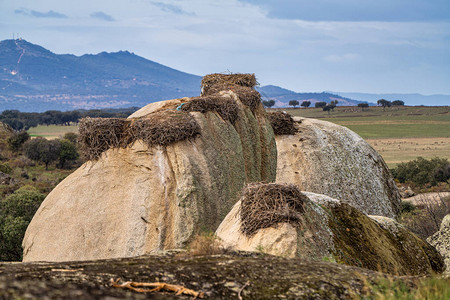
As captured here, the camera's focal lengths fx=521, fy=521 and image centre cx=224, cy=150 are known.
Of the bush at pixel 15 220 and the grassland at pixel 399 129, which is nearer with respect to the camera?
the bush at pixel 15 220

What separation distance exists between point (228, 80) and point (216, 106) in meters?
3.83

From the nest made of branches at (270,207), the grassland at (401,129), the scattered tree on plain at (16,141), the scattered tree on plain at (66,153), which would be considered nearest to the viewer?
the nest made of branches at (270,207)

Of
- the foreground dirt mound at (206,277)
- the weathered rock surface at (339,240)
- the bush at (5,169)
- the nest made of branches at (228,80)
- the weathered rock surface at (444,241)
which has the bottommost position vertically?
the bush at (5,169)

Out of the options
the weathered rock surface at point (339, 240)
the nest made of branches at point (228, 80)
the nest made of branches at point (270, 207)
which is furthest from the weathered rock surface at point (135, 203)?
the nest made of branches at point (228, 80)

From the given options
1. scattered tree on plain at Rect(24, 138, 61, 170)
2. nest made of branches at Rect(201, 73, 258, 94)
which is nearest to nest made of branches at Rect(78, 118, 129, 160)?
nest made of branches at Rect(201, 73, 258, 94)

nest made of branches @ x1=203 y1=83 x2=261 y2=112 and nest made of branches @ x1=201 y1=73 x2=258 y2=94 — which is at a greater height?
nest made of branches @ x1=201 y1=73 x2=258 y2=94

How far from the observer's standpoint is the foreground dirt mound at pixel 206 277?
4.30 m

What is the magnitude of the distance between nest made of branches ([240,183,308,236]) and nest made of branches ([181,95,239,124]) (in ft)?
15.3

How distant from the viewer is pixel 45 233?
12.2 meters

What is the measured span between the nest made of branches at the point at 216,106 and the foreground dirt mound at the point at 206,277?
25.5ft

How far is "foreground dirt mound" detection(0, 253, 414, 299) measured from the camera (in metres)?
4.30

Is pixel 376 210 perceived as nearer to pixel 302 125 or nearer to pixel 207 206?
pixel 302 125

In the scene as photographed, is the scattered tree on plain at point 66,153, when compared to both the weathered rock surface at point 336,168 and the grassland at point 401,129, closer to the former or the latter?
the grassland at point 401,129

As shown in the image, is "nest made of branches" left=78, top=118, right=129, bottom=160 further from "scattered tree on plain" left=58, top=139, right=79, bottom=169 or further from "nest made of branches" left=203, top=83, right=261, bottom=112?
"scattered tree on plain" left=58, top=139, right=79, bottom=169
